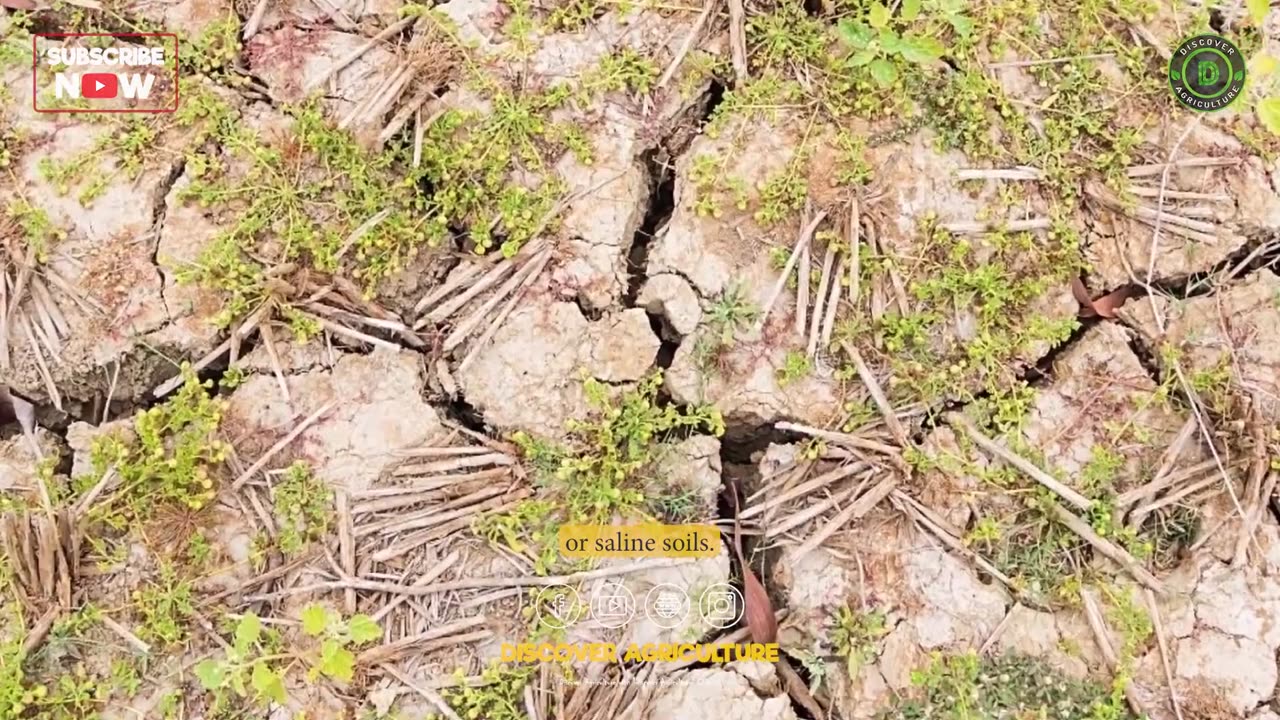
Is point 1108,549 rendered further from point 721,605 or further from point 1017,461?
point 721,605

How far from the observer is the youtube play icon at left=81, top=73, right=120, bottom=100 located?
3258mm

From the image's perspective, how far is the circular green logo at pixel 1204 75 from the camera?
10.7ft

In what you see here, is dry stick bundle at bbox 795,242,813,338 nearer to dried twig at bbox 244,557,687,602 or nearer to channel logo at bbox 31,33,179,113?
dried twig at bbox 244,557,687,602

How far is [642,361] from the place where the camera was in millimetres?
3098

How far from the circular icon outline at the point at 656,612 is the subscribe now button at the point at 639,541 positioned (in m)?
0.09

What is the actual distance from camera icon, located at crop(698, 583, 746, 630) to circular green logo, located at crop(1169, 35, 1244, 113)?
206 centimetres

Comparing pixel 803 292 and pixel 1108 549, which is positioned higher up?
pixel 803 292

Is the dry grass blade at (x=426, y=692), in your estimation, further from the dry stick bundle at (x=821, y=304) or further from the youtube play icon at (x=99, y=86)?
the youtube play icon at (x=99, y=86)

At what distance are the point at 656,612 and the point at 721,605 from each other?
0.19 meters

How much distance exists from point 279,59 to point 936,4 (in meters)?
2.06

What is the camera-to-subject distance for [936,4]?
3.24 meters

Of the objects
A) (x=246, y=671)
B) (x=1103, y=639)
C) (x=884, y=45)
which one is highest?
(x=884, y=45)

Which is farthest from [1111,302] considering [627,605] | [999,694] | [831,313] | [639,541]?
[627,605]

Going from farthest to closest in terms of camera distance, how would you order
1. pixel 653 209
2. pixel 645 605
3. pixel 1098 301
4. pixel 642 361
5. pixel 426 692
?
pixel 653 209 → pixel 1098 301 → pixel 642 361 → pixel 645 605 → pixel 426 692
